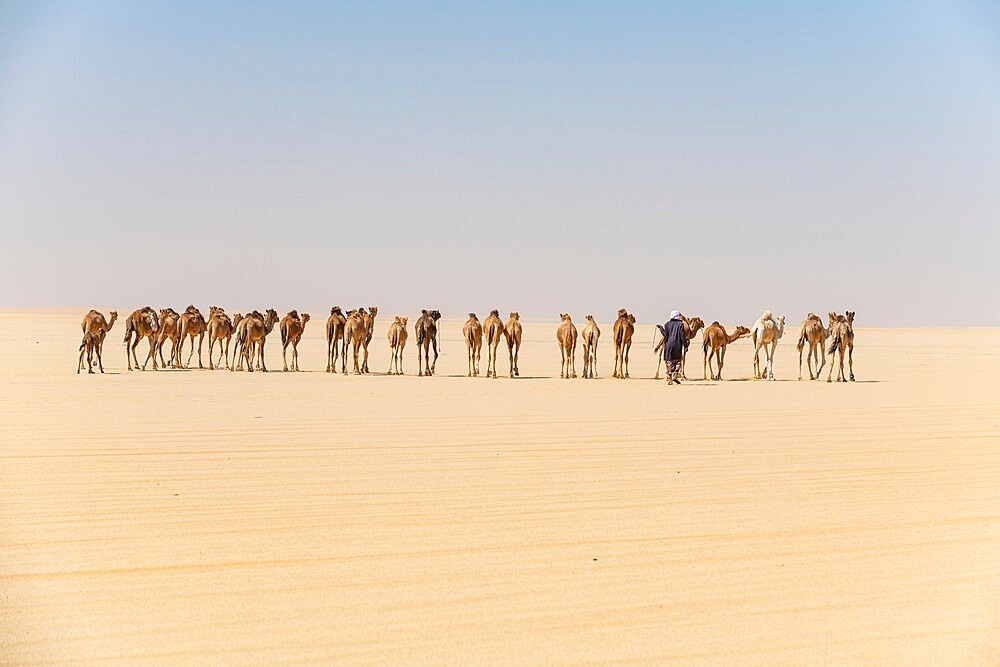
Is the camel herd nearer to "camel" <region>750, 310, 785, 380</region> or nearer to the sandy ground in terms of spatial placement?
"camel" <region>750, 310, 785, 380</region>

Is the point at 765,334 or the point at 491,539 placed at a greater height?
the point at 765,334

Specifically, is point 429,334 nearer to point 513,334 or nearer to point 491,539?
point 513,334

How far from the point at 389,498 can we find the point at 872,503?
4.35 metres

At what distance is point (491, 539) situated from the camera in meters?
7.50

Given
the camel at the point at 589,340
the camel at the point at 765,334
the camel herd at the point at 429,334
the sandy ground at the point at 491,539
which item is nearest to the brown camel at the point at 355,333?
the camel herd at the point at 429,334

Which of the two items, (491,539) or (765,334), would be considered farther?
(765,334)

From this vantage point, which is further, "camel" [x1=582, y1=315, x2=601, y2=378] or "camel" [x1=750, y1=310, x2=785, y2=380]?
"camel" [x1=750, y1=310, x2=785, y2=380]

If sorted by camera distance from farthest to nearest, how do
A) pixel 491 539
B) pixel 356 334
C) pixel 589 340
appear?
1. pixel 356 334
2. pixel 589 340
3. pixel 491 539

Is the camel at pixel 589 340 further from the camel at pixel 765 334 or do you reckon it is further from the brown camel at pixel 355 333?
the brown camel at pixel 355 333

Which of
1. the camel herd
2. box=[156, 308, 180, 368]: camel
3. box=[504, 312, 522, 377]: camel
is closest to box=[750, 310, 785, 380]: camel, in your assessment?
the camel herd

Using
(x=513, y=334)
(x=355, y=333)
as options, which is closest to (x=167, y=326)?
(x=355, y=333)

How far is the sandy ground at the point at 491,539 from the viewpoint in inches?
216

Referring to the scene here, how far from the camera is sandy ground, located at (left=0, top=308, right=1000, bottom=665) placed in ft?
18.0

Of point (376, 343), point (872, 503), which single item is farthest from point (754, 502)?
point (376, 343)
